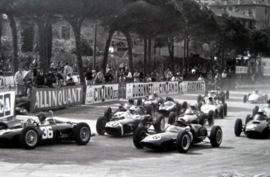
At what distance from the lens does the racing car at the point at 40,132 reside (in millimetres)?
12602

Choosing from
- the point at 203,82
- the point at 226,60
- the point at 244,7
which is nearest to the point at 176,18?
the point at 203,82

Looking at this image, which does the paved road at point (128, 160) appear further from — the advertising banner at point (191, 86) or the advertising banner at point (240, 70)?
the advertising banner at point (240, 70)

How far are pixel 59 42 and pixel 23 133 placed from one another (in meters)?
47.9

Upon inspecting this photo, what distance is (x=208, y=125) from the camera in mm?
19516

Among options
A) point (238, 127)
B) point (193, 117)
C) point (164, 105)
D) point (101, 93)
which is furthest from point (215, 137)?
→ point (101, 93)

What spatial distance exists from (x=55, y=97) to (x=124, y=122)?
6836 millimetres

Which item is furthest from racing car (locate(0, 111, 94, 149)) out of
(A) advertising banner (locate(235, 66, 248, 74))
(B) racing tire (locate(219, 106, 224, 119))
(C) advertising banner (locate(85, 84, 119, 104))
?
(A) advertising banner (locate(235, 66, 248, 74))

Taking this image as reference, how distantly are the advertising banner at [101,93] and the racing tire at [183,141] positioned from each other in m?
13.0

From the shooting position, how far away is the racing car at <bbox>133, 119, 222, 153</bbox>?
1286 centimetres

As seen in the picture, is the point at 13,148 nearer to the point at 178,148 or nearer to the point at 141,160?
the point at 141,160

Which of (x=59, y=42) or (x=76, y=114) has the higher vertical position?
(x=59, y=42)

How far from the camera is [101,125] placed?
53.0ft

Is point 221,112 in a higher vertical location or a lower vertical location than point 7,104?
lower

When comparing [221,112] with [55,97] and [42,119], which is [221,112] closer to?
[55,97]
